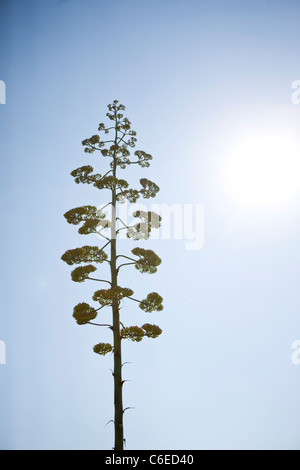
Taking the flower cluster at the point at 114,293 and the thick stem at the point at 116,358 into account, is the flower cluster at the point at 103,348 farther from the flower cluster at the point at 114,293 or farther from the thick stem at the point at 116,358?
the flower cluster at the point at 114,293

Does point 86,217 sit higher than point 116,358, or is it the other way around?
point 86,217

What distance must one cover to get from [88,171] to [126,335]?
6257 millimetres

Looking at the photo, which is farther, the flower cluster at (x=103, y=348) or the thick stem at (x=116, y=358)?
the flower cluster at (x=103, y=348)

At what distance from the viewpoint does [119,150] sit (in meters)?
10.8

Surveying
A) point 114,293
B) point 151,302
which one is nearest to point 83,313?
point 114,293

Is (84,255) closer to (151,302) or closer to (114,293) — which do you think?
(114,293)

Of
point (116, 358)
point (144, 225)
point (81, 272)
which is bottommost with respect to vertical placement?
point (116, 358)

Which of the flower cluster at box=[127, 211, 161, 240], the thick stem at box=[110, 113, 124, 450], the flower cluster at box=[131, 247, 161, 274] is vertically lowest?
the thick stem at box=[110, 113, 124, 450]

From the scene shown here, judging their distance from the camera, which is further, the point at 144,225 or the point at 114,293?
the point at 144,225

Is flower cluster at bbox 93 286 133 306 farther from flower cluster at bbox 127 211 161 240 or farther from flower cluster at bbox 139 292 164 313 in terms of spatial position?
flower cluster at bbox 127 211 161 240

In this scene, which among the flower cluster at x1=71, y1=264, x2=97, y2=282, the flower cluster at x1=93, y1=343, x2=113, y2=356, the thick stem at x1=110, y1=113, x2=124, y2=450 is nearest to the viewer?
the thick stem at x1=110, y1=113, x2=124, y2=450

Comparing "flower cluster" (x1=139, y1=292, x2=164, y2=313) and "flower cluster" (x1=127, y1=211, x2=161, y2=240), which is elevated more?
"flower cluster" (x1=127, y1=211, x2=161, y2=240)

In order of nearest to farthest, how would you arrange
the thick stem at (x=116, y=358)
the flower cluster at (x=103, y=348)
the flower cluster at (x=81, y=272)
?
1. the thick stem at (x=116, y=358)
2. the flower cluster at (x=103, y=348)
3. the flower cluster at (x=81, y=272)
